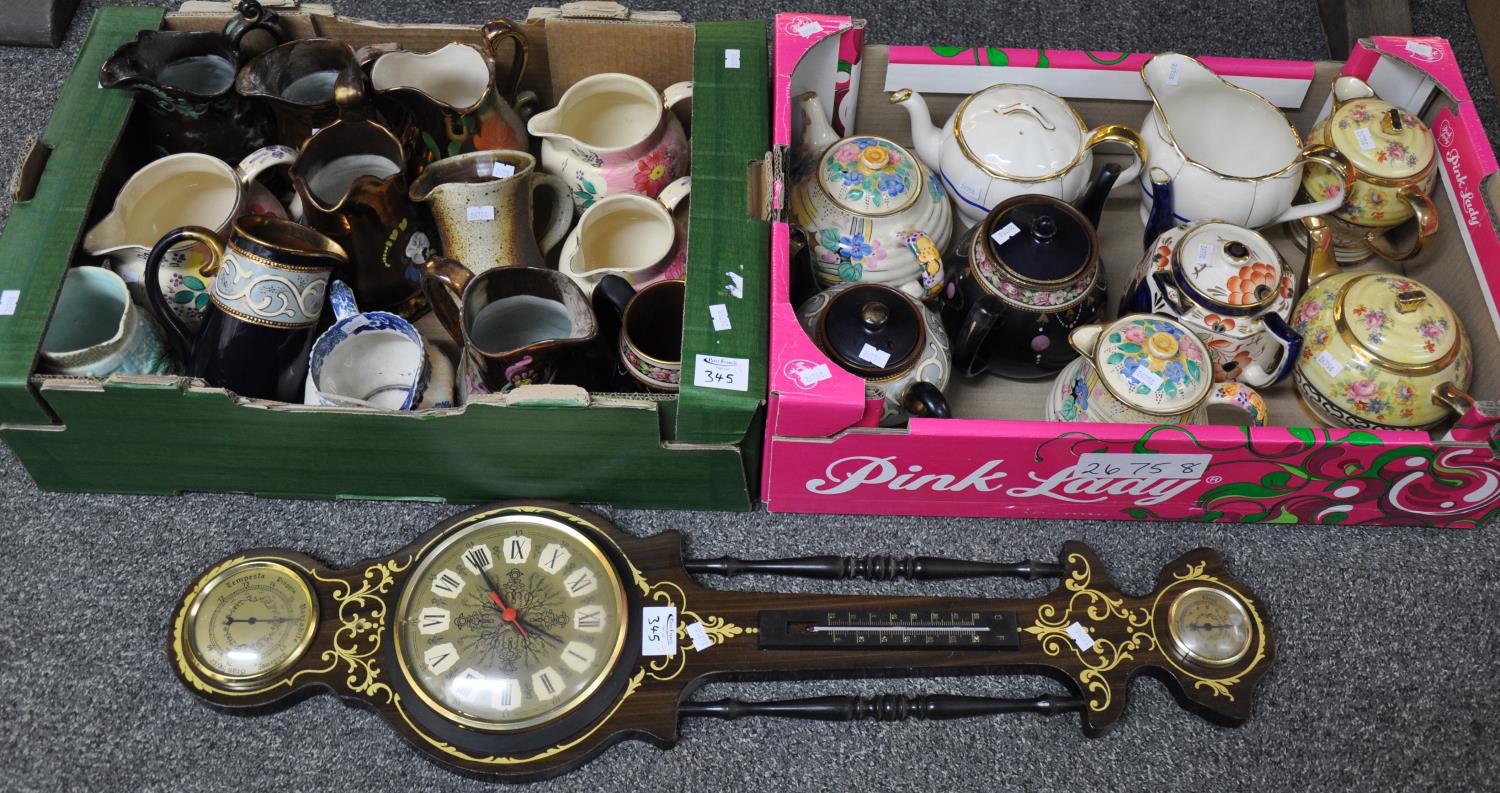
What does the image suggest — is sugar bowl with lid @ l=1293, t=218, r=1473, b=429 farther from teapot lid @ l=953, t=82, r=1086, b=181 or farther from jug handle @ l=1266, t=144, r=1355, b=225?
teapot lid @ l=953, t=82, r=1086, b=181

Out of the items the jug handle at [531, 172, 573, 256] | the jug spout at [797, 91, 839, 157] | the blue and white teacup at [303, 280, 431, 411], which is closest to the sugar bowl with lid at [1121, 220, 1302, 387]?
the jug spout at [797, 91, 839, 157]

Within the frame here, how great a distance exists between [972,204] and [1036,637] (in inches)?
16.2

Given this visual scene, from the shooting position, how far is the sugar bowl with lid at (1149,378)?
89 centimetres

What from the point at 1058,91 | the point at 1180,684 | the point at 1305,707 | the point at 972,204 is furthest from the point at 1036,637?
the point at 1058,91

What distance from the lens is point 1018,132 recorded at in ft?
3.33

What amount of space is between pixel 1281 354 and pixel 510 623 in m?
0.73

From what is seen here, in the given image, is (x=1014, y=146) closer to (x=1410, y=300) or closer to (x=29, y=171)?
(x=1410, y=300)

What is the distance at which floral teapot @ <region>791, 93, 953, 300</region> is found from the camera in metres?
0.97

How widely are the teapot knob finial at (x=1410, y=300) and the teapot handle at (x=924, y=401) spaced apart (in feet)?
1.38

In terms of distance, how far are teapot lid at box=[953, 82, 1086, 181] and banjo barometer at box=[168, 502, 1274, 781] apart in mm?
370

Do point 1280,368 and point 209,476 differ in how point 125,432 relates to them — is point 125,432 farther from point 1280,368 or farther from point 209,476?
point 1280,368

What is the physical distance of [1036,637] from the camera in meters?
0.95

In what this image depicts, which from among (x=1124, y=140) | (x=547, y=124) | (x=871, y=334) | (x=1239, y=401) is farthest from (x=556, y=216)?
(x=1239, y=401)

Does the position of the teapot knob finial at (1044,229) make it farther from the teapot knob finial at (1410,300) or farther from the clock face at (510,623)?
the clock face at (510,623)
